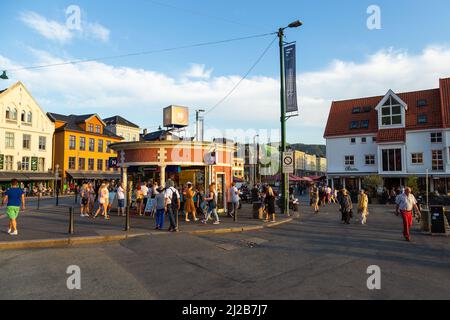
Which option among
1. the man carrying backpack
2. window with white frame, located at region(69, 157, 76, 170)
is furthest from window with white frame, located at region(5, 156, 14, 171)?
the man carrying backpack

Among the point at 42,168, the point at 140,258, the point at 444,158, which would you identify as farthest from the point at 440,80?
the point at 42,168

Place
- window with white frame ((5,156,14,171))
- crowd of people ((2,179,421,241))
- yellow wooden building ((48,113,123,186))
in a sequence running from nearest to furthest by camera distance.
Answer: crowd of people ((2,179,421,241)) < window with white frame ((5,156,14,171)) < yellow wooden building ((48,113,123,186))

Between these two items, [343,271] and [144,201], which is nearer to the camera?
[343,271]

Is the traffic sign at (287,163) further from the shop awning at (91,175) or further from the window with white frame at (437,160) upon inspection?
the shop awning at (91,175)

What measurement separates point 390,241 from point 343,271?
4.71m

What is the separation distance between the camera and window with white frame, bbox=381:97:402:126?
122 ft

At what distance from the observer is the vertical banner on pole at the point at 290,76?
17094mm

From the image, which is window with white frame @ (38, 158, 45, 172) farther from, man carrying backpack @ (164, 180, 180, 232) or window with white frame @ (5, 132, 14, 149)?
man carrying backpack @ (164, 180, 180, 232)

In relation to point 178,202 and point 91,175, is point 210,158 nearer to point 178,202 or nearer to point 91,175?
point 178,202

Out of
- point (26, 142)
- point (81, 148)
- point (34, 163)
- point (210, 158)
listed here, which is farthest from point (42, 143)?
point (210, 158)

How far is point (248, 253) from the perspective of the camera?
8688 mm

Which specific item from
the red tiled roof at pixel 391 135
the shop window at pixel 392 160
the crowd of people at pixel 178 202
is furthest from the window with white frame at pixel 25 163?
the shop window at pixel 392 160

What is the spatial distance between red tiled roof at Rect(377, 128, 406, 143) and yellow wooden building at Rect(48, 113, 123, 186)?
111 ft

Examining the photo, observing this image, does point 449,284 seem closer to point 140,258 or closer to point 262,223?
point 140,258
